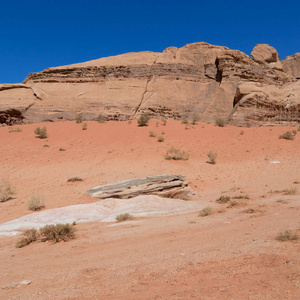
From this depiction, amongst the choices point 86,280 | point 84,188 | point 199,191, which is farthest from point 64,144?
point 86,280

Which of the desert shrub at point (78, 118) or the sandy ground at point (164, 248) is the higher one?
the desert shrub at point (78, 118)

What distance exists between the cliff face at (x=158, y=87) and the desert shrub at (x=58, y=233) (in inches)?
758

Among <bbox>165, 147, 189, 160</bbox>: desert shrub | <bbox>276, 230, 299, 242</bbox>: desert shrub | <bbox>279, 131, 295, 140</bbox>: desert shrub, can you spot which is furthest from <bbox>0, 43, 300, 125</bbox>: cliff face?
<bbox>276, 230, 299, 242</bbox>: desert shrub

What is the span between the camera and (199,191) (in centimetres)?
985

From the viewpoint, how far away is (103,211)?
7012 millimetres

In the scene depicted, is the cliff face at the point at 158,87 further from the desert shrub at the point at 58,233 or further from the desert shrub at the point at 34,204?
the desert shrub at the point at 58,233

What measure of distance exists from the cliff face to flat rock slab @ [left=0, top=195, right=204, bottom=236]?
54.3 feet

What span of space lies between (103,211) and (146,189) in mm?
1984

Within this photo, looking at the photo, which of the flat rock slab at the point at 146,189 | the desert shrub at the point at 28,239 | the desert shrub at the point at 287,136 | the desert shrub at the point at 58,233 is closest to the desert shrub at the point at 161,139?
the flat rock slab at the point at 146,189

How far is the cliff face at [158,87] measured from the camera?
77.2 ft

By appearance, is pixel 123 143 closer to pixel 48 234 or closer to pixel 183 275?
pixel 48 234

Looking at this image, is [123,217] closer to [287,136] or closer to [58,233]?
[58,233]

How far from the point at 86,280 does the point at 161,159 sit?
10854 mm

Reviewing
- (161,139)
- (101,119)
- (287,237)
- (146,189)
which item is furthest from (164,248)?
(101,119)
